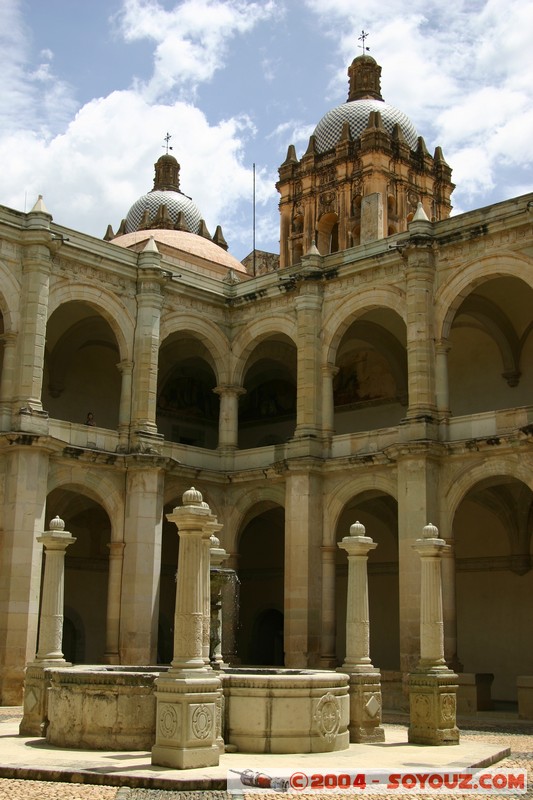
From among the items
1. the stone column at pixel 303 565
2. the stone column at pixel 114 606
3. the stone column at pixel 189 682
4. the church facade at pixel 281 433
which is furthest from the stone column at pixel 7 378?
the stone column at pixel 189 682

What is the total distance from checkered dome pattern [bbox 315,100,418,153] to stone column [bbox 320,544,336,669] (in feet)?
57.0

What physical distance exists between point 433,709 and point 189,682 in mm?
4258

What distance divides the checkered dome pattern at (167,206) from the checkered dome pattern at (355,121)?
5.52 meters

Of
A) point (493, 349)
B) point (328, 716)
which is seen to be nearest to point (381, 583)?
point (493, 349)

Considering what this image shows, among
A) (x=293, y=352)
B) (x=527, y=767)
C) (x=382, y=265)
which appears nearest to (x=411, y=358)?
(x=382, y=265)

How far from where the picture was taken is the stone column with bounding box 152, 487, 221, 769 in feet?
33.2

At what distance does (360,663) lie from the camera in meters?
14.1

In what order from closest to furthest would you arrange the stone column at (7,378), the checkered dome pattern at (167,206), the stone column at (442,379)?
1. the stone column at (7,378)
2. the stone column at (442,379)
3. the checkered dome pattern at (167,206)

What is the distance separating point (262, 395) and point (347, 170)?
8981 millimetres

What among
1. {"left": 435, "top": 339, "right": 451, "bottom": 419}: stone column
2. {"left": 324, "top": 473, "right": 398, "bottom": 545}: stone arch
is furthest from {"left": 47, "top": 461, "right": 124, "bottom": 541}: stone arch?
{"left": 435, "top": 339, "right": 451, "bottom": 419}: stone column

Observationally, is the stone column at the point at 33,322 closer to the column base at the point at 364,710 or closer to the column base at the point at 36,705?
the column base at the point at 36,705

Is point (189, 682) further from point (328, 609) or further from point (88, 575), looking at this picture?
point (88, 575)

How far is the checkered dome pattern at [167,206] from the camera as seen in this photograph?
37781 mm

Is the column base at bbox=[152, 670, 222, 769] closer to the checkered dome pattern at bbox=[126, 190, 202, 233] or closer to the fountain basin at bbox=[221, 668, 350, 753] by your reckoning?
the fountain basin at bbox=[221, 668, 350, 753]
